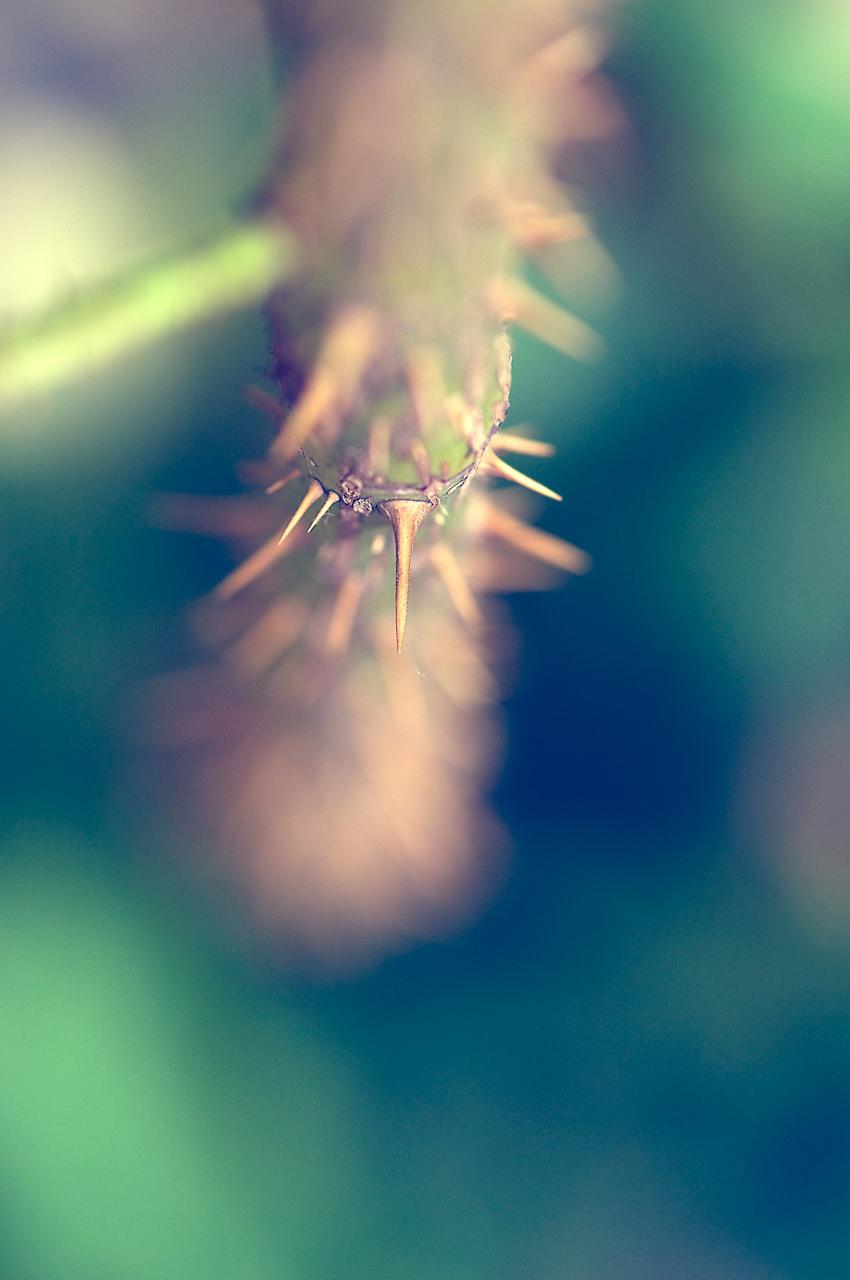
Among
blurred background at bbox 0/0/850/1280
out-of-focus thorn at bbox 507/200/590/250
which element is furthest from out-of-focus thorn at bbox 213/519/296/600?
blurred background at bbox 0/0/850/1280

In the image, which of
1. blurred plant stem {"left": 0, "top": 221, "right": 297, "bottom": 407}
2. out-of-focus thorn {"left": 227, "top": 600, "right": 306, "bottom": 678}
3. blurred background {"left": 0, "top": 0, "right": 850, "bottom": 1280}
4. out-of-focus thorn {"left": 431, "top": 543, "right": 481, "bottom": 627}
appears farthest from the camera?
blurred background {"left": 0, "top": 0, "right": 850, "bottom": 1280}

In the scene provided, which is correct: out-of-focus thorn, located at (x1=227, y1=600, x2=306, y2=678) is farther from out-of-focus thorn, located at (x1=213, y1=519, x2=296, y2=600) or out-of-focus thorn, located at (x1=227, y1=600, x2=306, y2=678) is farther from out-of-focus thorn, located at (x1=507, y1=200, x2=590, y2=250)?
out-of-focus thorn, located at (x1=507, y1=200, x2=590, y2=250)

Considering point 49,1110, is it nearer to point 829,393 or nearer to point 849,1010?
point 849,1010

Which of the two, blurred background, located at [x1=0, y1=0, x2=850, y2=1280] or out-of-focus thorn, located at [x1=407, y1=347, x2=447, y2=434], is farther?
blurred background, located at [x1=0, y1=0, x2=850, y2=1280]

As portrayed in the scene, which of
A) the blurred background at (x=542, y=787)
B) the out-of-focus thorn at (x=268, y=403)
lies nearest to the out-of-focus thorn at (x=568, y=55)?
the blurred background at (x=542, y=787)

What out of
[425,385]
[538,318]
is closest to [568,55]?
[538,318]

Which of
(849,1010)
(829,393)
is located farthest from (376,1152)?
(829,393)
